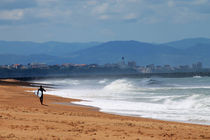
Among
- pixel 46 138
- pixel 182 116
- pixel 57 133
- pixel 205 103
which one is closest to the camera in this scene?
pixel 46 138

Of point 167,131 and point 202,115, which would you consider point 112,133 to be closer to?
point 167,131

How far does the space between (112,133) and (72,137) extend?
57.2 inches

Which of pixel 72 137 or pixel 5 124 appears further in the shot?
pixel 5 124

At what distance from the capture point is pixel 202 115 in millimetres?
20031

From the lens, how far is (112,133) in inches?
488

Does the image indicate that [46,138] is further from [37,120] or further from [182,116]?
[182,116]

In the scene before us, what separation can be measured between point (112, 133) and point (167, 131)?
2.13 m

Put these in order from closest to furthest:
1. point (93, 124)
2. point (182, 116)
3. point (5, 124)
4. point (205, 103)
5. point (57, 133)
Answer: point (57, 133) → point (5, 124) → point (93, 124) → point (182, 116) → point (205, 103)

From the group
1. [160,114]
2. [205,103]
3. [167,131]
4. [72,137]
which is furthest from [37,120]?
[205,103]

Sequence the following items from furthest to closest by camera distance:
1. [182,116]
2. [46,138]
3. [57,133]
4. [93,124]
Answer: [182,116] → [93,124] → [57,133] → [46,138]

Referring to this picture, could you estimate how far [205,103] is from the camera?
25.8 m

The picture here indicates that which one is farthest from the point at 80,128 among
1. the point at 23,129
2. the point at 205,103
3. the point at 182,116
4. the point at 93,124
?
the point at 205,103

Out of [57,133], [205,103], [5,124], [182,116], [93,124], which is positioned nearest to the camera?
[57,133]

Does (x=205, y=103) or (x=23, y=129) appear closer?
(x=23, y=129)
